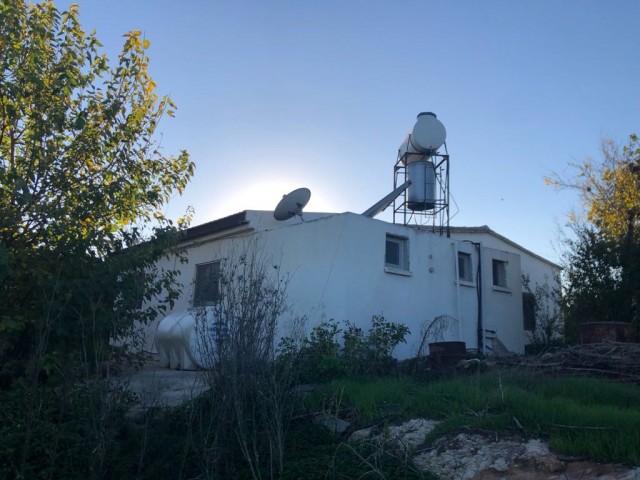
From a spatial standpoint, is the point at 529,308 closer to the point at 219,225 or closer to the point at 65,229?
the point at 219,225

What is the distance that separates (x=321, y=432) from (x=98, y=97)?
20.3ft

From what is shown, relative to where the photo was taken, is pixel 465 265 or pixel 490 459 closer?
pixel 490 459

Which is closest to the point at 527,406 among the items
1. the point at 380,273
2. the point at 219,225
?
the point at 380,273

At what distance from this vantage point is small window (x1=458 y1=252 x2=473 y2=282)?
16234 millimetres

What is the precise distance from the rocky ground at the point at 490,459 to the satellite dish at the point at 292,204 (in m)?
8.69

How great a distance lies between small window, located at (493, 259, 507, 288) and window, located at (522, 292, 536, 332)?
58.2 inches

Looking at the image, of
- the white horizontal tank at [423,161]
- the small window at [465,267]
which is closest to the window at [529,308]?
the small window at [465,267]

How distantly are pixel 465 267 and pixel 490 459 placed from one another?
10.3m

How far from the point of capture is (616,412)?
22.1 ft

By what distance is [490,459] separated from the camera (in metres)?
6.38

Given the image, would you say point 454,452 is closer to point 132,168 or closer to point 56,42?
point 132,168

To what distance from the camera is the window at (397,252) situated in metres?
14.6

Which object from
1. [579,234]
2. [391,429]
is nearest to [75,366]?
[391,429]

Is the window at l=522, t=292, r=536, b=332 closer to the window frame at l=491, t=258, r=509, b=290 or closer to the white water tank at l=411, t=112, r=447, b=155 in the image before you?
the window frame at l=491, t=258, r=509, b=290
